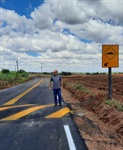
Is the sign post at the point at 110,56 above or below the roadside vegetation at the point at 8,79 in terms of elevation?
above

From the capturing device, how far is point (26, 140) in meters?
7.69

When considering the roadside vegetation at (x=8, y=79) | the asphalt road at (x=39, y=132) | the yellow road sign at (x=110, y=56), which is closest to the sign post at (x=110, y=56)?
the yellow road sign at (x=110, y=56)

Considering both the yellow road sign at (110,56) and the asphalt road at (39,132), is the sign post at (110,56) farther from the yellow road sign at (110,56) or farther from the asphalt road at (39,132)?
the asphalt road at (39,132)

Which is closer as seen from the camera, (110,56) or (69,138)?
(69,138)

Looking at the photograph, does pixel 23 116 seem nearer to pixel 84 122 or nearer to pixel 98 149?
pixel 84 122

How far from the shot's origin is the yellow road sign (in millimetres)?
15398

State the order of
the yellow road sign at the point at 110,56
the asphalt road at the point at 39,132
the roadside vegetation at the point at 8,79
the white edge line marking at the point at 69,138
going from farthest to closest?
the roadside vegetation at the point at 8,79 → the yellow road sign at the point at 110,56 → the asphalt road at the point at 39,132 → the white edge line marking at the point at 69,138

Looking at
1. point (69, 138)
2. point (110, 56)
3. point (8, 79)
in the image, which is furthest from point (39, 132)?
point (8, 79)

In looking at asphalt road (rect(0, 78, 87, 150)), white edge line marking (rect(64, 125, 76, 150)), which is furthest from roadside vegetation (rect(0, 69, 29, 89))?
white edge line marking (rect(64, 125, 76, 150))

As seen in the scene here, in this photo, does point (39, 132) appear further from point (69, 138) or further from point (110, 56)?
point (110, 56)

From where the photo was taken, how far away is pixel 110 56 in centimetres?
1545

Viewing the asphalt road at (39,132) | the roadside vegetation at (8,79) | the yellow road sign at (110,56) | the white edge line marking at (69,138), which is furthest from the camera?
the roadside vegetation at (8,79)

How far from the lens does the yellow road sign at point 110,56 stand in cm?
1540

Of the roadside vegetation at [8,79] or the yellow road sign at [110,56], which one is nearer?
the yellow road sign at [110,56]
